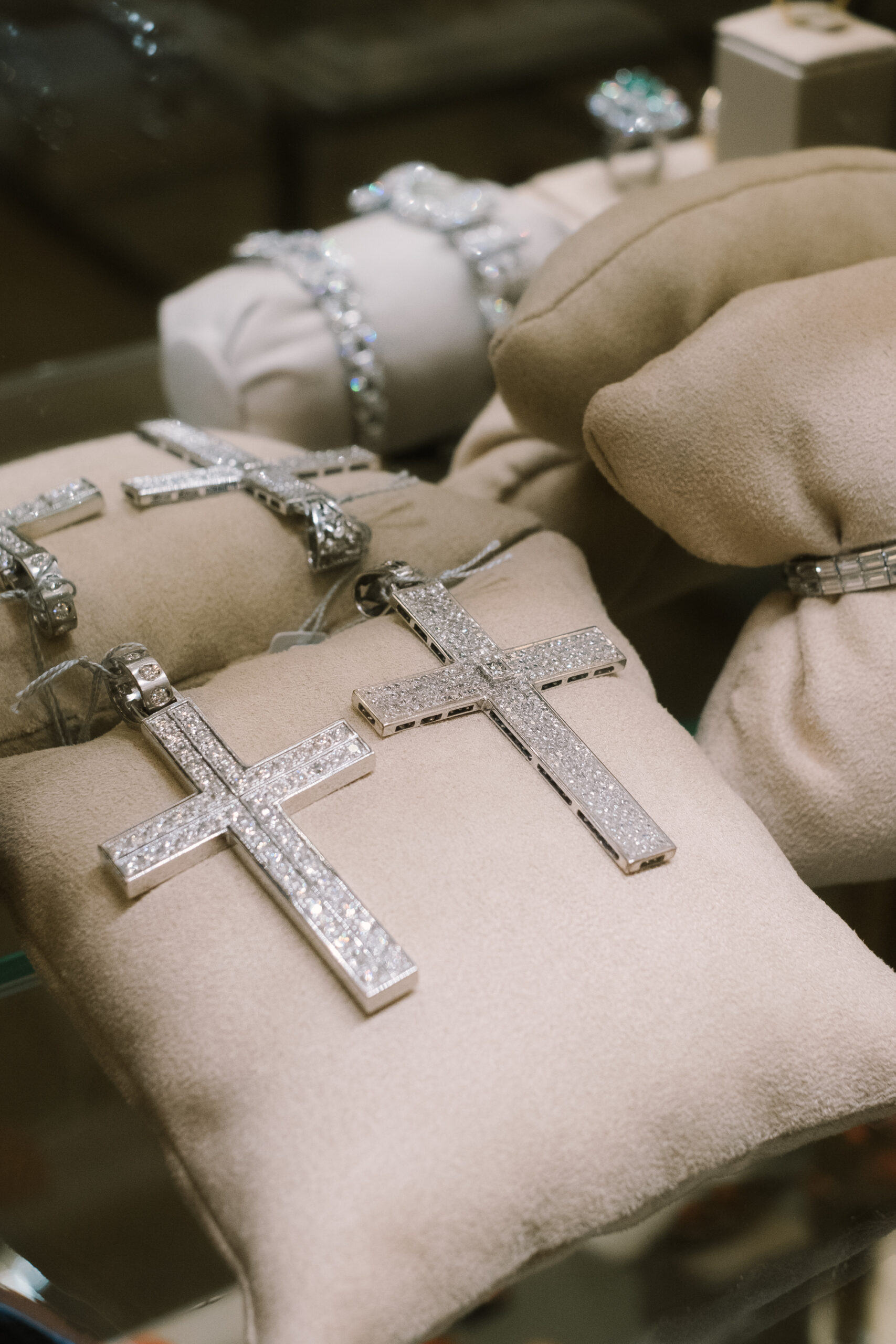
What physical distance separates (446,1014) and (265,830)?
0.09 meters

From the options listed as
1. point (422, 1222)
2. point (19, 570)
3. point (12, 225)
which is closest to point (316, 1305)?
point (422, 1222)

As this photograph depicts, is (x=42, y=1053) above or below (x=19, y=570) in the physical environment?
below

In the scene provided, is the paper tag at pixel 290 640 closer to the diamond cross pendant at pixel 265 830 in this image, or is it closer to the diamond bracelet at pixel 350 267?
the diamond cross pendant at pixel 265 830

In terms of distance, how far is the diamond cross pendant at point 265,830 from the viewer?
38cm

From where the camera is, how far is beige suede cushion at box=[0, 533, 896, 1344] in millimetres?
348

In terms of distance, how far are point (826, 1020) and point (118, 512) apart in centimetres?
37

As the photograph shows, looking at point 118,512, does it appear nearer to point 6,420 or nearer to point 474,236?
point 6,420

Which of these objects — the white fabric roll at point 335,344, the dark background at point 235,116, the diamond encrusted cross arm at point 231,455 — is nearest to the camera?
the diamond encrusted cross arm at point 231,455

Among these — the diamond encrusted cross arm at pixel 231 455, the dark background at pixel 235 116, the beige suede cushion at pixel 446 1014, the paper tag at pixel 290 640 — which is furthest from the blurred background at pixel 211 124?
the beige suede cushion at pixel 446 1014

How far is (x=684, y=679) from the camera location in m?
0.59

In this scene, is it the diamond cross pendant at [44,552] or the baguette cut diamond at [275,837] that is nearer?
the baguette cut diamond at [275,837]

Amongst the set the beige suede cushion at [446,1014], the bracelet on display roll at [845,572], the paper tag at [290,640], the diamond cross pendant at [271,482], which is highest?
the diamond cross pendant at [271,482]

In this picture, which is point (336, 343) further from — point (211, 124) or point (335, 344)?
point (211, 124)

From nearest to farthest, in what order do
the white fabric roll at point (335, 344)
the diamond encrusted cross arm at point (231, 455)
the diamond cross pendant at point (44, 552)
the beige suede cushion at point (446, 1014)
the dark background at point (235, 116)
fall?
the beige suede cushion at point (446, 1014), the diamond cross pendant at point (44, 552), the diamond encrusted cross arm at point (231, 455), the white fabric roll at point (335, 344), the dark background at point (235, 116)
